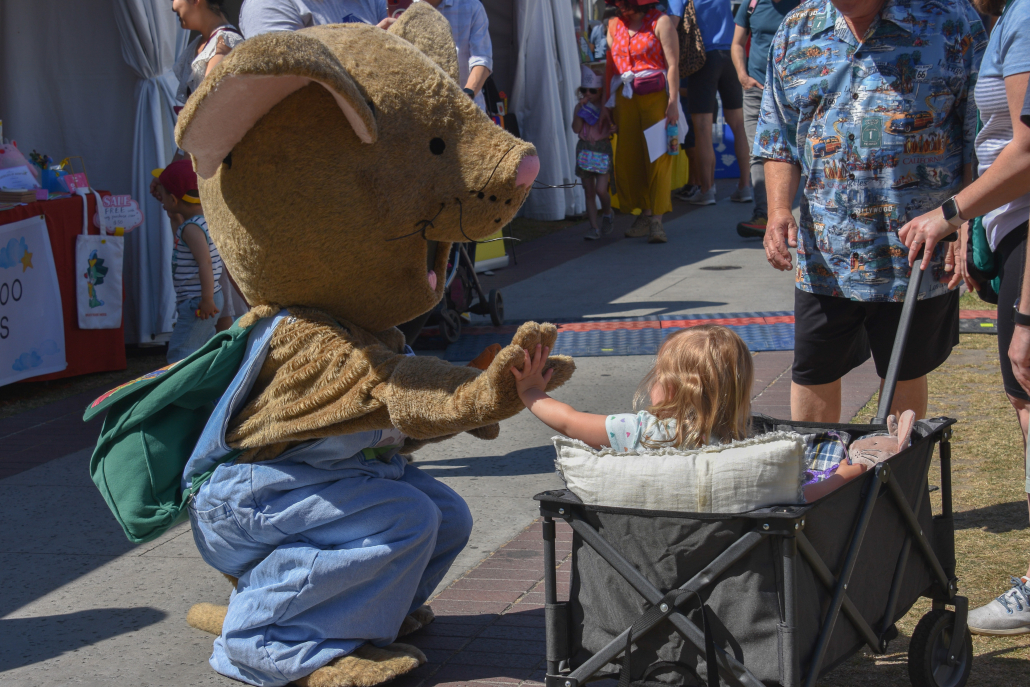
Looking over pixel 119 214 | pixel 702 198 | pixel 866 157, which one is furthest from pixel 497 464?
pixel 702 198

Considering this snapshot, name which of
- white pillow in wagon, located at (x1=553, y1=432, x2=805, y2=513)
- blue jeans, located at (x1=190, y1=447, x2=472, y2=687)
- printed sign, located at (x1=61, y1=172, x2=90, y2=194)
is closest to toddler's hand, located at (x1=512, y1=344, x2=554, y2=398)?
white pillow in wagon, located at (x1=553, y1=432, x2=805, y2=513)

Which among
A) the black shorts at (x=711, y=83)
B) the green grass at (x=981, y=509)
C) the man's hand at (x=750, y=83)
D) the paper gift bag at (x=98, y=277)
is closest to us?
the green grass at (x=981, y=509)

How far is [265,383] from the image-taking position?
2816 millimetres

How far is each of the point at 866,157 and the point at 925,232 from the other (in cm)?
44

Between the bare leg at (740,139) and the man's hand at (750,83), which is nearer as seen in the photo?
the man's hand at (750,83)

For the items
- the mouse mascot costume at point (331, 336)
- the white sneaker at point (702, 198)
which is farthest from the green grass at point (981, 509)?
the white sneaker at point (702, 198)

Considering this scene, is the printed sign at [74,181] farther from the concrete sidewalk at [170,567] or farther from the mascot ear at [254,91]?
the mascot ear at [254,91]

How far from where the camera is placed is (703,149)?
1152 cm

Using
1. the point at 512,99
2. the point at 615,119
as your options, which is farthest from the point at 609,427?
the point at 512,99

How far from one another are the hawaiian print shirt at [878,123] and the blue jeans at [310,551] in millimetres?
1614

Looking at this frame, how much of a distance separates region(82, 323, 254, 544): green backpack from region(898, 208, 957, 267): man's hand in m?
1.86

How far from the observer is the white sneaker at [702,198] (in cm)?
1241

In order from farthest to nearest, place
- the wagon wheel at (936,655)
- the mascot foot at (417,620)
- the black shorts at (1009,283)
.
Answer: the mascot foot at (417,620), the black shorts at (1009,283), the wagon wheel at (936,655)

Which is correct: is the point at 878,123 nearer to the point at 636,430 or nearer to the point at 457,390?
the point at 636,430
